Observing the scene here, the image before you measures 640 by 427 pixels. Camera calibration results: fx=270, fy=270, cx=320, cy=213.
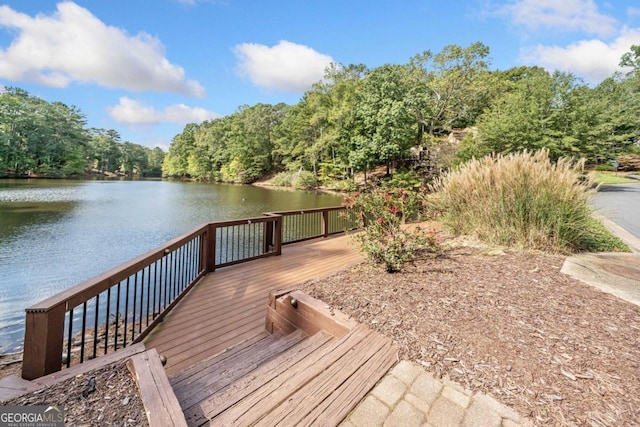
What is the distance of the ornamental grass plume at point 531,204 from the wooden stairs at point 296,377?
3.30 meters

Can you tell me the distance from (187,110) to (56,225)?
180 ft

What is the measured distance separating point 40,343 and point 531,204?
16.7 feet

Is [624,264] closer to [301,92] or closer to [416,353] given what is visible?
[416,353]

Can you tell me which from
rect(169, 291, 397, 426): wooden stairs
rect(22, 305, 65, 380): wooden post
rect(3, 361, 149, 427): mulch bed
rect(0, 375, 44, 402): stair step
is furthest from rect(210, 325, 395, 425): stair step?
rect(22, 305, 65, 380): wooden post

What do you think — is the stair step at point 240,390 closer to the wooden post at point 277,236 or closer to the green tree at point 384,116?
the wooden post at point 277,236

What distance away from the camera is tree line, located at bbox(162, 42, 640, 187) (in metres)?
14.5

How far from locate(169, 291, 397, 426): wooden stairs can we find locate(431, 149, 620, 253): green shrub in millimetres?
3305

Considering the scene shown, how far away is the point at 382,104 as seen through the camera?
1836cm

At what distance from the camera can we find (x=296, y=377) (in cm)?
139

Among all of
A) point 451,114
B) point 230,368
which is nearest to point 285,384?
point 230,368

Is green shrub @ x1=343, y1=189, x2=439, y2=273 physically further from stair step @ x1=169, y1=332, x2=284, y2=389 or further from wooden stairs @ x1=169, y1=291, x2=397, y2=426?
stair step @ x1=169, y1=332, x2=284, y2=389

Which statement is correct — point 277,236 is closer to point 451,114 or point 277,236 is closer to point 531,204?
point 531,204

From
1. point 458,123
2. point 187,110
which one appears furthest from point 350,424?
point 187,110

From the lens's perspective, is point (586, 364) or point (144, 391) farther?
point (586, 364)
